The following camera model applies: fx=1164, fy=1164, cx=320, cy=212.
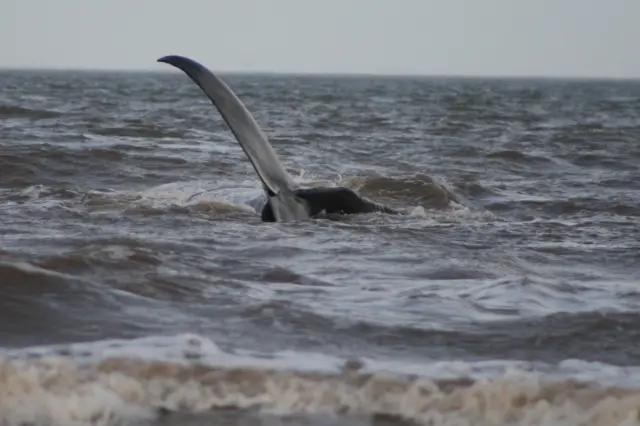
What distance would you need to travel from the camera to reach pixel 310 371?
17.3 feet

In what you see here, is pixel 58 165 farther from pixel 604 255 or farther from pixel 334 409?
pixel 334 409

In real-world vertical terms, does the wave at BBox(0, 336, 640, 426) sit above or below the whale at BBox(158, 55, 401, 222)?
below

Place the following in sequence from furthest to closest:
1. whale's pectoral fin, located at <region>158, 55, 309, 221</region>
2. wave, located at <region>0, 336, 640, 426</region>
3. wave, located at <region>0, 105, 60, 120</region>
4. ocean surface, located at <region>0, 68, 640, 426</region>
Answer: wave, located at <region>0, 105, 60, 120</region>, whale's pectoral fin, located at <region>158, 55, 309, 221</region>, ocean surface, located at <region>0, 68, 640, 426</region>, wave, located at <region>0, 336, 640, 426</region>

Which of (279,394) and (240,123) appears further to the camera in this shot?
(240,123)

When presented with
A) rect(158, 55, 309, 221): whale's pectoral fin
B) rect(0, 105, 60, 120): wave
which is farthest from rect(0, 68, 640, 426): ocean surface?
rect(0, 105, 60, 120): wave

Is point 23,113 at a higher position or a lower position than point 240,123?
lower

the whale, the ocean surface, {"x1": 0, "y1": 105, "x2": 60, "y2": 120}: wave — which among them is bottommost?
{"x1": 0, "y1": 105, "x2": 60, "y2": 120}: wave

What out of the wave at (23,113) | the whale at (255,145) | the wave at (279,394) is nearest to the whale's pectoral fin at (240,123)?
the whale at (255,145)

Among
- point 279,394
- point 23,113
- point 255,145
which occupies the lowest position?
point 23,113

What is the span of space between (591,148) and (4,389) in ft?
62.0

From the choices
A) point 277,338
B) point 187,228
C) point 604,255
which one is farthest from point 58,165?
point 277,338

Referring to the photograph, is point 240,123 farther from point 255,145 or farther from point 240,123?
point 255,145

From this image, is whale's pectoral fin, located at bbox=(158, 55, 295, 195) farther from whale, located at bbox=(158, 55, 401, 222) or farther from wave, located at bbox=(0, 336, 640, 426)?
wave, located at bbox=(0, 336, 640, 426)

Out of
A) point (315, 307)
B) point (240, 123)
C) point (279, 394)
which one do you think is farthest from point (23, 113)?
A: point (279, 394)
